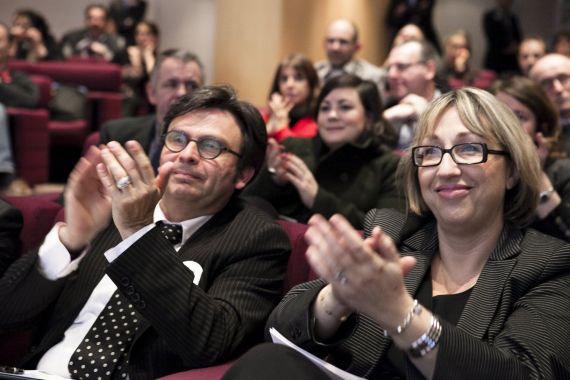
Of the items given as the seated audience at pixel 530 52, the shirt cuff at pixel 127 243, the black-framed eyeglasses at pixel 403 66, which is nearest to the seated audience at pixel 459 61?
the seated audience at pixel 530 52

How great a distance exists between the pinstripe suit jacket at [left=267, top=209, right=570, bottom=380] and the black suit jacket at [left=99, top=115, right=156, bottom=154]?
68.7 inches

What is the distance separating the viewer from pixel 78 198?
1965 mm

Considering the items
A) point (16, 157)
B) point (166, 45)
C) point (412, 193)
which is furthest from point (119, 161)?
point (166, 45)

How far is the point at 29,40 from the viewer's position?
25.9 ft

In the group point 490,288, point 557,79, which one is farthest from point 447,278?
point 557,79

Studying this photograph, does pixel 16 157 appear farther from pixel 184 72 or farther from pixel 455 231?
pixel 455 231

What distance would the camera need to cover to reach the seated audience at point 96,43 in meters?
8.00

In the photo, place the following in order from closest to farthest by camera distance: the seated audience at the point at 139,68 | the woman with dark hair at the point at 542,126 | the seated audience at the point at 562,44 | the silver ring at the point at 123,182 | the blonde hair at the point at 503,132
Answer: the silver ring at the point at 123,182 < the blonde hair at the point at 503,132 < the woman with dark hair at the point at 542,126 < the seated audience at the point at 562,44 < the seated audience at the point at 139,68

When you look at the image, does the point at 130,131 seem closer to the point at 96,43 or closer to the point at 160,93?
the point at 160,93

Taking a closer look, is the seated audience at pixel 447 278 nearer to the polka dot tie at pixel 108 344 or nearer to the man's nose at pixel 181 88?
the polka dot tie at pixel 108 344

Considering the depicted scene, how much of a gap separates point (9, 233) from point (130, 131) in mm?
1253

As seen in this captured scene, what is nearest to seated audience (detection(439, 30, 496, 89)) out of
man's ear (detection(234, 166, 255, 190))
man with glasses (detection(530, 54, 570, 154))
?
man with glasses (detection(530, 54, 570, 154))

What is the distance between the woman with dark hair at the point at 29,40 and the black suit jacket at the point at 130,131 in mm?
4518

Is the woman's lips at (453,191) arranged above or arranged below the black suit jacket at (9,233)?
above
